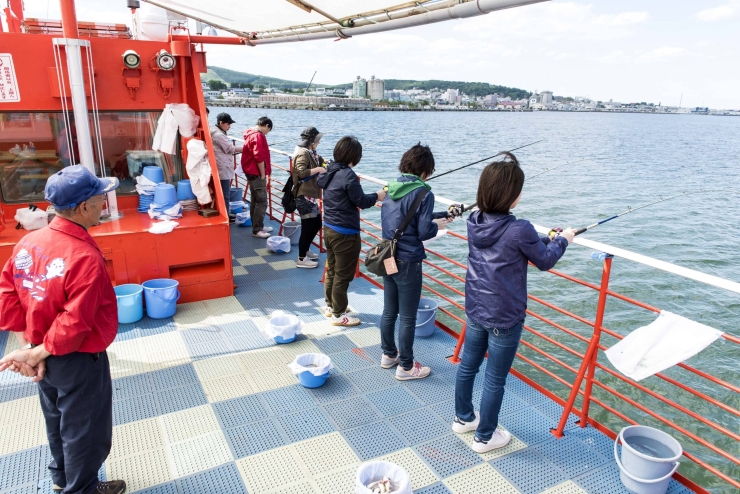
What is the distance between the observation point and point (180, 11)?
6.29m

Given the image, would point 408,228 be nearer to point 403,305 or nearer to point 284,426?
point 403,305

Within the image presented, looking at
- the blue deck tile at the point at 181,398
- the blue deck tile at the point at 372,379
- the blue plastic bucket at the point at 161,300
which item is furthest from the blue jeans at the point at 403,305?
the blue plastic bucket at the point at 161,300

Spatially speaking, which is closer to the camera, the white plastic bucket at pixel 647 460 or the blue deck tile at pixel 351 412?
the white plastic bucket at pixel 647 460

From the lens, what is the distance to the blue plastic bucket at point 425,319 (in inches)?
194

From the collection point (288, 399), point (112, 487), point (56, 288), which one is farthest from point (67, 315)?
point (288, 399)

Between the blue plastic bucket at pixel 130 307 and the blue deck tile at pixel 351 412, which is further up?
the blue plastic bucket at pixel 130 307

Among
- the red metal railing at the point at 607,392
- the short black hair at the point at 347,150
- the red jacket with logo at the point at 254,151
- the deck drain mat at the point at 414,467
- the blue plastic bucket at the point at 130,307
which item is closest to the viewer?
the deck drain mat at the point at 414,467

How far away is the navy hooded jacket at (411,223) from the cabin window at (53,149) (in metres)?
4.17

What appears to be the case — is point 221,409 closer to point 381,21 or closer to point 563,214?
point 381,21

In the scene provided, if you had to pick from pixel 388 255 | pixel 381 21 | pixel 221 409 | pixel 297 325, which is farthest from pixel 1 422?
pixel 381 21

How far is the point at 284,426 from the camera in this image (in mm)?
3629

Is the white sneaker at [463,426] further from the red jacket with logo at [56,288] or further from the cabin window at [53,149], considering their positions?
the cabin window at [53,149]

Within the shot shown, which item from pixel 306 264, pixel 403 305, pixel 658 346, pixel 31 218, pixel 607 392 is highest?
pixel 31 218

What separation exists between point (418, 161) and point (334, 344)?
209cm
